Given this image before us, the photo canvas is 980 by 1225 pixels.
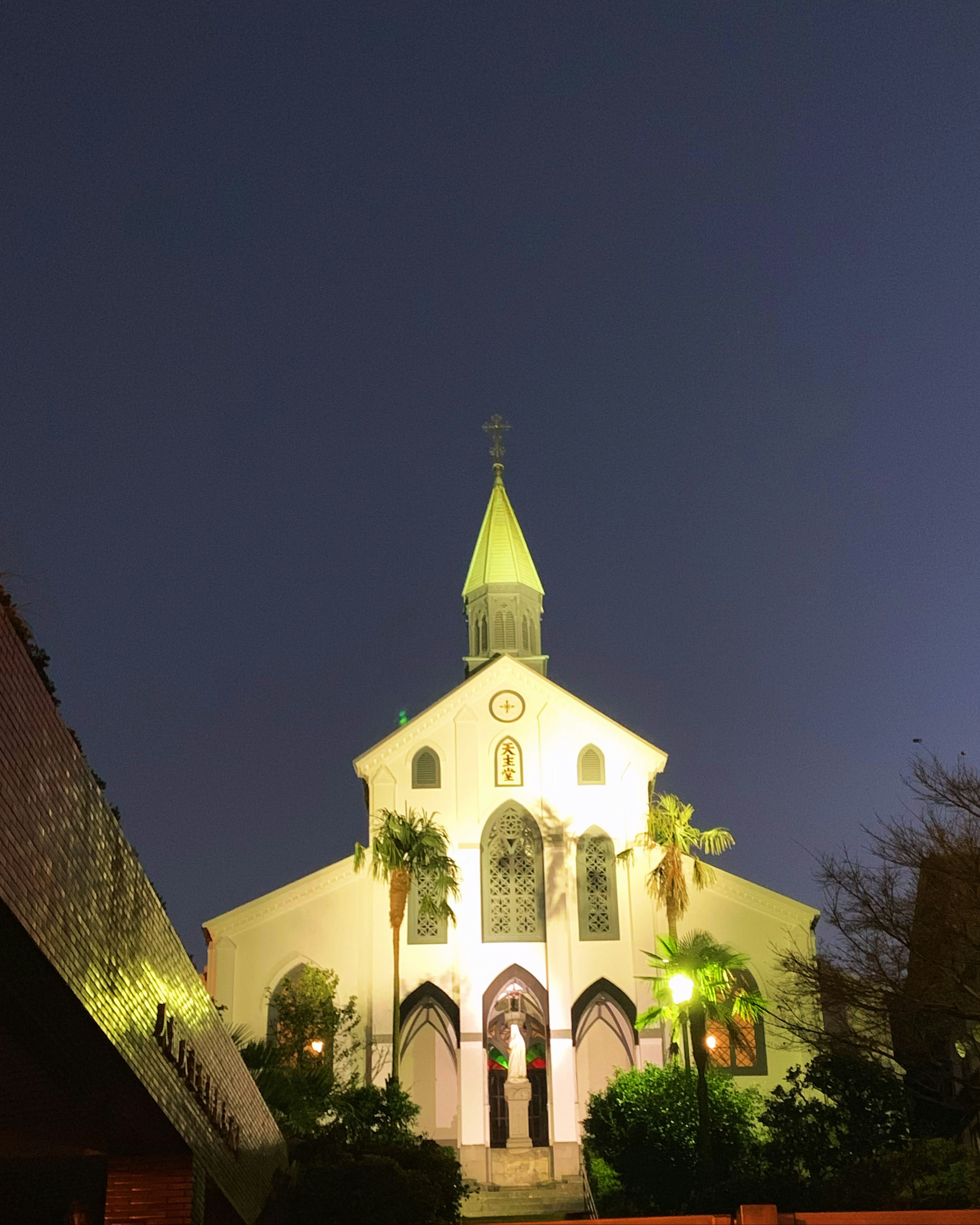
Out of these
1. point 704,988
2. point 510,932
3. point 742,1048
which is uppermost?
point 510,932

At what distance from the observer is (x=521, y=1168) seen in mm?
39469

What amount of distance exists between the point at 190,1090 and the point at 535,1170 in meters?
28.9

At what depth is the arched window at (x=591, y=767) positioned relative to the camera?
148ft

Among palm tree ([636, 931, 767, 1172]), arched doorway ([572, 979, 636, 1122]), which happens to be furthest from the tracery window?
palm tree ([636, 931, 767, 1172])

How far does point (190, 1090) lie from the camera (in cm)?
1337

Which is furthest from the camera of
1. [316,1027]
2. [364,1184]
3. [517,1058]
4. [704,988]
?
[316,1027]

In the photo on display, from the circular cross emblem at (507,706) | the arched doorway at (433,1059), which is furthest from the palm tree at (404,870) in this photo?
the circular cross emblem at (507,706)

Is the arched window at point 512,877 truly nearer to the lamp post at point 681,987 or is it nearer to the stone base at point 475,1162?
the stone base at point 475,1162

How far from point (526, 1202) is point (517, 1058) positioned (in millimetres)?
4038

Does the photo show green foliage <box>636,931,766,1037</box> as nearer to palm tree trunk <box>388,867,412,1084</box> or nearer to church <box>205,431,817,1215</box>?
church <box>205,431,817,1215</box>

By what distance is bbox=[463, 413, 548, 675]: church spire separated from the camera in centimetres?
5431

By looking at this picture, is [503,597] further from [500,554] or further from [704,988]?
[704,988]

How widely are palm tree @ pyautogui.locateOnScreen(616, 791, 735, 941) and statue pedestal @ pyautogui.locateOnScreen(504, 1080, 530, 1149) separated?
6295mm

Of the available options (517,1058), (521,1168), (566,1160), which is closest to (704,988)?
(517,1058)
